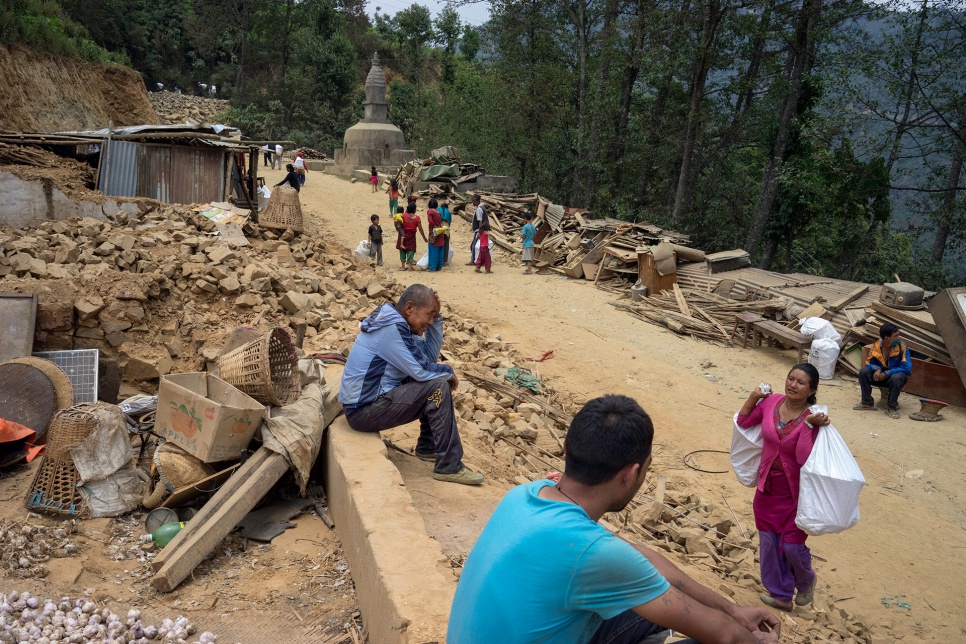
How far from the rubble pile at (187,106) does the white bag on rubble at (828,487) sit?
36.3 metres

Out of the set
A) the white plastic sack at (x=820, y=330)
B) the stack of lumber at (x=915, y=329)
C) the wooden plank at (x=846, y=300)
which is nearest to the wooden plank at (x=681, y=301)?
the wooden plank at (x=846, y=300)

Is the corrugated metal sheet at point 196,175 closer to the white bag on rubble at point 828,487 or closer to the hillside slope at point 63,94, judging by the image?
the hillside slope at point 63,94

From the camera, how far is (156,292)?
7215 millimetres

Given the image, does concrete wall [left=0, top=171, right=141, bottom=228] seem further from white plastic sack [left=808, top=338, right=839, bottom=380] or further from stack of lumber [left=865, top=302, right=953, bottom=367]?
stack of lumber [left=865, top=302, right=953, bottom=367]

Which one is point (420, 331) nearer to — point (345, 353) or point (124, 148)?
point (345, 353)

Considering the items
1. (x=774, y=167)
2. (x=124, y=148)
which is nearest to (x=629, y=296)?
(x=774, y=167)

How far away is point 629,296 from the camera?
14188 mm

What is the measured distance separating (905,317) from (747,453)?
22.8ft

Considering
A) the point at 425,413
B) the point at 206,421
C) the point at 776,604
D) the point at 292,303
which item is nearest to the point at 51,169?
the point at 292,303

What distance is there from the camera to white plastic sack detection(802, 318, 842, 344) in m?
10.1

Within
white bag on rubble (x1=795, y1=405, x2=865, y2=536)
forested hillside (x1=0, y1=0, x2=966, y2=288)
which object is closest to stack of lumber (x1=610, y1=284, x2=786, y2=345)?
forested hillside (x1=0, y1=0, x2=966, y2=288)

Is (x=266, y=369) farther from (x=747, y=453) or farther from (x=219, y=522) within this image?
(x=747, y=453)

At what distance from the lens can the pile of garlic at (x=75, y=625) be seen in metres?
3.03

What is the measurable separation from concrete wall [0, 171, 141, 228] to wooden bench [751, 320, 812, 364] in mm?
10270
